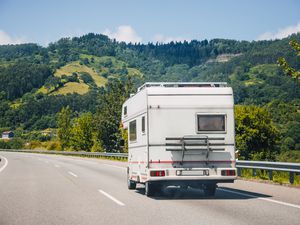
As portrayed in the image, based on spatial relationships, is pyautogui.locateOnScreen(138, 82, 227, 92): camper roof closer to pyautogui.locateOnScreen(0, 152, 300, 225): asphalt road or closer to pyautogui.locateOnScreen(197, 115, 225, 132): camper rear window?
pyautogui.locateOnScreen(197, 115, 225, 132): camper rear window

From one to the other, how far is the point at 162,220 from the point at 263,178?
10.2 metres

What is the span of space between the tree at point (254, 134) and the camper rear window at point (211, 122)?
5449 cm

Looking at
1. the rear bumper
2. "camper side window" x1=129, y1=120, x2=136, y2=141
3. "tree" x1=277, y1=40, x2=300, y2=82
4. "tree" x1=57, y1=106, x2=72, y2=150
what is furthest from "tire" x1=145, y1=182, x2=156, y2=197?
"tree" x1=57, y1=106, x2=72, y2=150

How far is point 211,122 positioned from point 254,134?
5625cm

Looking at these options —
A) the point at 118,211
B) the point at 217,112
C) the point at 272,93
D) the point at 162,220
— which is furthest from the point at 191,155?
the point at 272,93

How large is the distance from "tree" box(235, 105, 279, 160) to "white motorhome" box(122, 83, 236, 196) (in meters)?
54.5

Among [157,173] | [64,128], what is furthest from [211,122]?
[64,128]

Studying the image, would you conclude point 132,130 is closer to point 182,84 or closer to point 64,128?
point 182,84

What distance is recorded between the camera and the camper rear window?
1170 cm

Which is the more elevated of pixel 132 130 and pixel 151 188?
pixel 132 130

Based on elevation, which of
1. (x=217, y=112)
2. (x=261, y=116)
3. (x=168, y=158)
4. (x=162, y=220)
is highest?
(x=261, y=116)

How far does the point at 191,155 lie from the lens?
11.5 metres

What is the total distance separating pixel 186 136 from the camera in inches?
454

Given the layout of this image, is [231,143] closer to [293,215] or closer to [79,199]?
[293,215]
